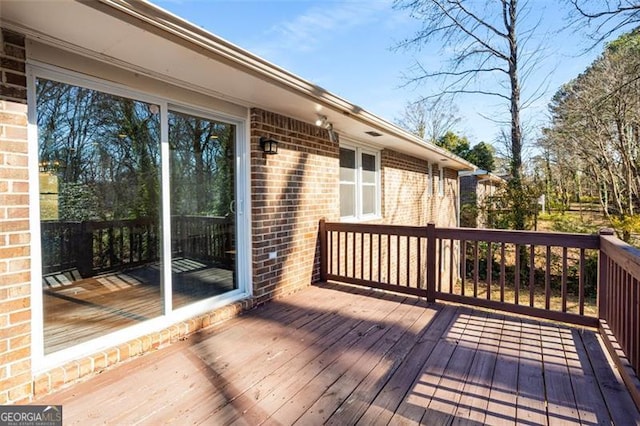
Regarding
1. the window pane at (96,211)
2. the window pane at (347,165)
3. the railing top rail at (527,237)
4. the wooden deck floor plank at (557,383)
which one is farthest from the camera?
the window pane at (347,165)

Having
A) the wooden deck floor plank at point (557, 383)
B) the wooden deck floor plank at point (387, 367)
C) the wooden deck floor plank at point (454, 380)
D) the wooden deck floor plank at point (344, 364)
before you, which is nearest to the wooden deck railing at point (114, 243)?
the wooden deck floor plank at point (344, 364)

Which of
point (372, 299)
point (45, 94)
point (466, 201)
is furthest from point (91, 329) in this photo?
point (466, 201)

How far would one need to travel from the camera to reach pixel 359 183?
5.93 meters

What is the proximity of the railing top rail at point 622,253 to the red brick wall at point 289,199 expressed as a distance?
304cm

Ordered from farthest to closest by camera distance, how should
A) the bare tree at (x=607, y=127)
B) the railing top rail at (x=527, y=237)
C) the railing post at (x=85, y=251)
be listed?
the bare tree at (x=607, y=127) < the railing top rail at (x=527, y=237) < the railing post at (x=85, y=251)

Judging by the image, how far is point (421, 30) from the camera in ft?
33.1

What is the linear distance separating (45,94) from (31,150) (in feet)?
1.33

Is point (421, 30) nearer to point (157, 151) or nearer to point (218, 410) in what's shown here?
point (157, 151)

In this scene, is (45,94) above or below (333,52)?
below

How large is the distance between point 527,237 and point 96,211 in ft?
12.7

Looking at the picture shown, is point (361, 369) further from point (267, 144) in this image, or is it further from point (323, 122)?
point (323, 122)

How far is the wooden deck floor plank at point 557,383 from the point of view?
1.91m

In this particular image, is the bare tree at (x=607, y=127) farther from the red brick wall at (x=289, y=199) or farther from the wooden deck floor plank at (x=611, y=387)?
the wooden deck floor plank at (x=611, y=387)

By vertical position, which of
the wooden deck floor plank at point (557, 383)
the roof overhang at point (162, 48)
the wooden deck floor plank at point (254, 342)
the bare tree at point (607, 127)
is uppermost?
the bare tree at point (607, 127)
